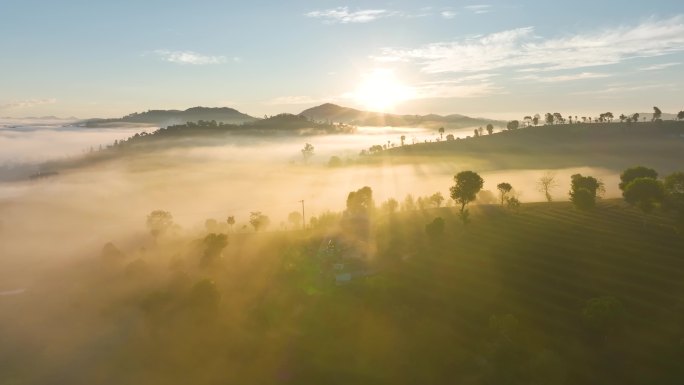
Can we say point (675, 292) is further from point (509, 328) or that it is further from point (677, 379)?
point (509, 328)

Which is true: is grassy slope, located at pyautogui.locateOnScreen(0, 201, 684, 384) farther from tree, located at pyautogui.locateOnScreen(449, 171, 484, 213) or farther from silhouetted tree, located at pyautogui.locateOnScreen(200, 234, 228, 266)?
tree, located at pyautogui.locateOnScreen(449, 171, 484, 213)

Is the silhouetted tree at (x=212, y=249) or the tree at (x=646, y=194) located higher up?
the tree at (x=646, y=194)

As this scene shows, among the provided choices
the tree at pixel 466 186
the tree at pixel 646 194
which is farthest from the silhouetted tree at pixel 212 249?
the tree at pixel 646 194

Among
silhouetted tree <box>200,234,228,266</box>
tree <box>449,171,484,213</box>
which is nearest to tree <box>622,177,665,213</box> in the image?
tree <box>449,171,484,213</box>

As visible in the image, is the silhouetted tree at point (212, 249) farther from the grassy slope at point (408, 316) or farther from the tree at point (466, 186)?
the tree at point (466, 186)

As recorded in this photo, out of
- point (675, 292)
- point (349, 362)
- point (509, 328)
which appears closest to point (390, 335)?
point (349, 362)

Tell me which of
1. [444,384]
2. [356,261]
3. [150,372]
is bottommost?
[150,372]

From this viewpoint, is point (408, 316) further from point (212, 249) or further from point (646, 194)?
point (646, 194)

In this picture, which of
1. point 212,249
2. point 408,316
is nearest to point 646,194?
point 408,316
